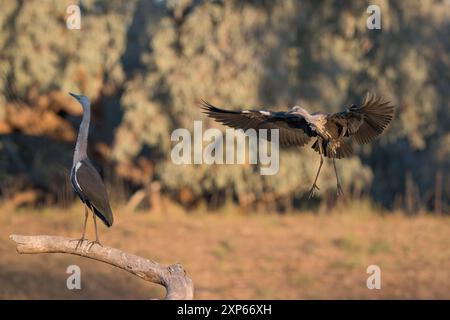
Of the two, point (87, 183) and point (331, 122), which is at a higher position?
point (331, 122)

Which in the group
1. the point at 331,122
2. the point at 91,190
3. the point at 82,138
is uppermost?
the point at 331,122

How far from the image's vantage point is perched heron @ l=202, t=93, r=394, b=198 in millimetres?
7879

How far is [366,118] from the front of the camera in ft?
26.6

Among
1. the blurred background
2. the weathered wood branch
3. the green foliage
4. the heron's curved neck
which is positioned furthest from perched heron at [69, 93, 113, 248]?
the green foliage

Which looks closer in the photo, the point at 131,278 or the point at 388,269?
the point at 131,278

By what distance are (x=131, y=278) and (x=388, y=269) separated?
5.16 m

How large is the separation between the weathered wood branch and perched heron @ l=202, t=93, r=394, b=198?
5.45 ft

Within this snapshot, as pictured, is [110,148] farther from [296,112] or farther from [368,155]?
[296,112]

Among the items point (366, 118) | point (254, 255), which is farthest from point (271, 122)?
point (254, 255)

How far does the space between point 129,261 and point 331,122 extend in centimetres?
238

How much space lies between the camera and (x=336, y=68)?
21328 millimetres

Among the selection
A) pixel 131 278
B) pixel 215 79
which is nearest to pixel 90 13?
pixel 215 79

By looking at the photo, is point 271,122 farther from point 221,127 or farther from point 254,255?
point 221,127

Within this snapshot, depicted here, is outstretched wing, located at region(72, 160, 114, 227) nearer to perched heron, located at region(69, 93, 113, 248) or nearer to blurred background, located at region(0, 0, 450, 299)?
perched heron, located at region(69, 93, 113, 248)
